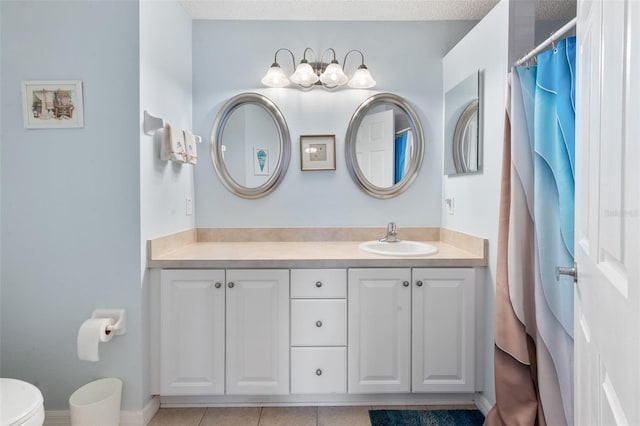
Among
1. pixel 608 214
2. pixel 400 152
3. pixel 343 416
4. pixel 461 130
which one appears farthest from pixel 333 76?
pixel 343 416

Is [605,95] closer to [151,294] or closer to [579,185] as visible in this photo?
[579,185]

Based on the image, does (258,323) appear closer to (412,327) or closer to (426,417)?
(412,327)

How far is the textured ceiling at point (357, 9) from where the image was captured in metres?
2.29

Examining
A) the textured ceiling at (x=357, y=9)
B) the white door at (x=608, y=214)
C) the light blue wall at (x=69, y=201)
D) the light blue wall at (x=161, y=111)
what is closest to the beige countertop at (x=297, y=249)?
the light blue wall at (x=161, y=111)

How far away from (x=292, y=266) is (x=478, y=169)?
116 cm

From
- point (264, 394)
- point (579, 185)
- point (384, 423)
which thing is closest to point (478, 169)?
point (579, 185)

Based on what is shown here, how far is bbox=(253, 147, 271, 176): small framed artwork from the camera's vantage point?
256 cm

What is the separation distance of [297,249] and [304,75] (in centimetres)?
114

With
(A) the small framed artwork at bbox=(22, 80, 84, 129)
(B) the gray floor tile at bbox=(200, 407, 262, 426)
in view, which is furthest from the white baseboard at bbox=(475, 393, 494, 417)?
(A) the small framed artwork at bbox=(22, 80, 84, 129)

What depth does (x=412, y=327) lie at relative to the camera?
1.98m

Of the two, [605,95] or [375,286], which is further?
[375,286]

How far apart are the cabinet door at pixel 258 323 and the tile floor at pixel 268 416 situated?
0.21 m

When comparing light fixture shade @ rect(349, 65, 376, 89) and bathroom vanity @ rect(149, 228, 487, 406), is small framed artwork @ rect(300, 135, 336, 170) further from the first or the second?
bathroom vanity @ rect(149, 228, 487, 406)

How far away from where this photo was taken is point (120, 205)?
184 cm
